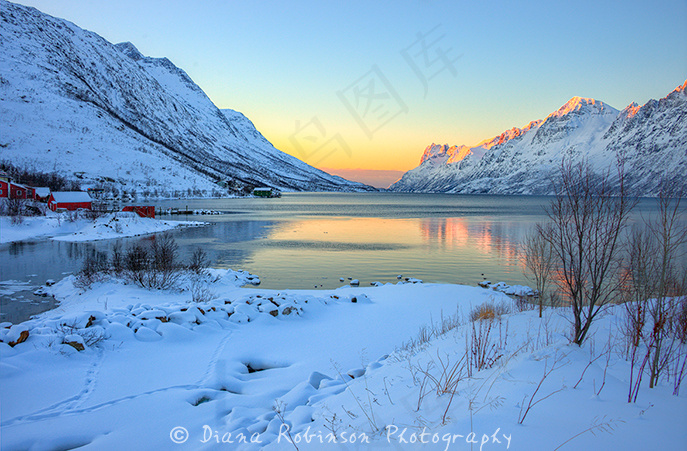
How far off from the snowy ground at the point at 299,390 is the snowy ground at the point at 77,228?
33236mm

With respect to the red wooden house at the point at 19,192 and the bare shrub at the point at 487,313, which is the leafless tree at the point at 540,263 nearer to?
the bare shrub at the point at 487,313

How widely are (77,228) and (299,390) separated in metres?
45.1

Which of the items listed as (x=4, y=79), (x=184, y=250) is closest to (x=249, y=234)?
(x=184, y=250)

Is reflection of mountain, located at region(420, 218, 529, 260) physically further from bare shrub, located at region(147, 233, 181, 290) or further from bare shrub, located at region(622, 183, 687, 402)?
bare shrub, located at region(147, 233, 181, 290)

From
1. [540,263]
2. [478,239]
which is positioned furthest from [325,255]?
[478,239]

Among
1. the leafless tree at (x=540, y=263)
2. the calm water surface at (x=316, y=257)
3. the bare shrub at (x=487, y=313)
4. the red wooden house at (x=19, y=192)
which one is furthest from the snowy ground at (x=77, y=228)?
the leafless tree at (x=540, y=263)

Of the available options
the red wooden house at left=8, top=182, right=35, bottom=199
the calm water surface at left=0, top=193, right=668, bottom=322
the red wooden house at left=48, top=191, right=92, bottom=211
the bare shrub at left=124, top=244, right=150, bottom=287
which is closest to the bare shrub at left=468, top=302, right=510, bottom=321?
the calm water surface at left=0, top=193, right=668, bottom=322

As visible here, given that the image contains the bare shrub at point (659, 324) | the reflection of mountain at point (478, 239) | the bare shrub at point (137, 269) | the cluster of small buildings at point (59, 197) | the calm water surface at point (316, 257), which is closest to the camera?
the bare shrub at point (659, 324)

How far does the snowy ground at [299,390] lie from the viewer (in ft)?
11.9

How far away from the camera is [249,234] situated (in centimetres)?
4219

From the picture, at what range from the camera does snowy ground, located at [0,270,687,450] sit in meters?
3.62

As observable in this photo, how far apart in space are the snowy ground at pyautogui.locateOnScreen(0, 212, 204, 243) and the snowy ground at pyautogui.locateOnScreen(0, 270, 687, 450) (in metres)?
33.2

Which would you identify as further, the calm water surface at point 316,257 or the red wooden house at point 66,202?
the red wooden house at point 66,202

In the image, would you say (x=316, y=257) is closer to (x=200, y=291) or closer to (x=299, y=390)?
(x=200, y=291)
